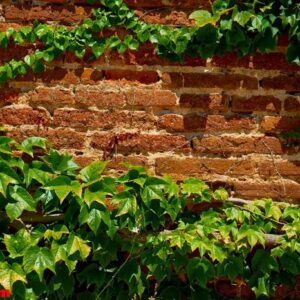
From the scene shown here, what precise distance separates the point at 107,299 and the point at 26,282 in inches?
16.3

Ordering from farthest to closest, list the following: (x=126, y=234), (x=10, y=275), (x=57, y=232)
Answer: (x=126, y=234) < (x=57, y=232) < (x=10, y=275)

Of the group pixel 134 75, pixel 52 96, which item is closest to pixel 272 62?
pixel 134 75

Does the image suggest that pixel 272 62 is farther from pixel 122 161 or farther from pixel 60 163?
pixel 60 163

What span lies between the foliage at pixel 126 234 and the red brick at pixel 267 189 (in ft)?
0.23

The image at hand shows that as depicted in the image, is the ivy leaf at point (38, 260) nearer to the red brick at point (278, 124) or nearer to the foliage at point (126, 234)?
the foliage at point (126, 234)

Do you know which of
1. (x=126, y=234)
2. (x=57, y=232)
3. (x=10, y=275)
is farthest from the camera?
(x=126, y=234)

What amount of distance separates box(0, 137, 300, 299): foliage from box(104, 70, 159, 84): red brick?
45cm

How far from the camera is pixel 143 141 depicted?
273 cm

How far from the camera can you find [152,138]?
8.96 ft

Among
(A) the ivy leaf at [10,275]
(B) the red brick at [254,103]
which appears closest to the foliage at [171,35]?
(B) the red brick at [254,103]

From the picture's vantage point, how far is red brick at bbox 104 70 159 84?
2.72m

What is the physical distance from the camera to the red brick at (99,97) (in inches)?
107

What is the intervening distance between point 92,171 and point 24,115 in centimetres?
47

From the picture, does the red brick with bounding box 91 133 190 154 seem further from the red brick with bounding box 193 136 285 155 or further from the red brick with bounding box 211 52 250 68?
the red brick with bounding box 211 52 250 68
